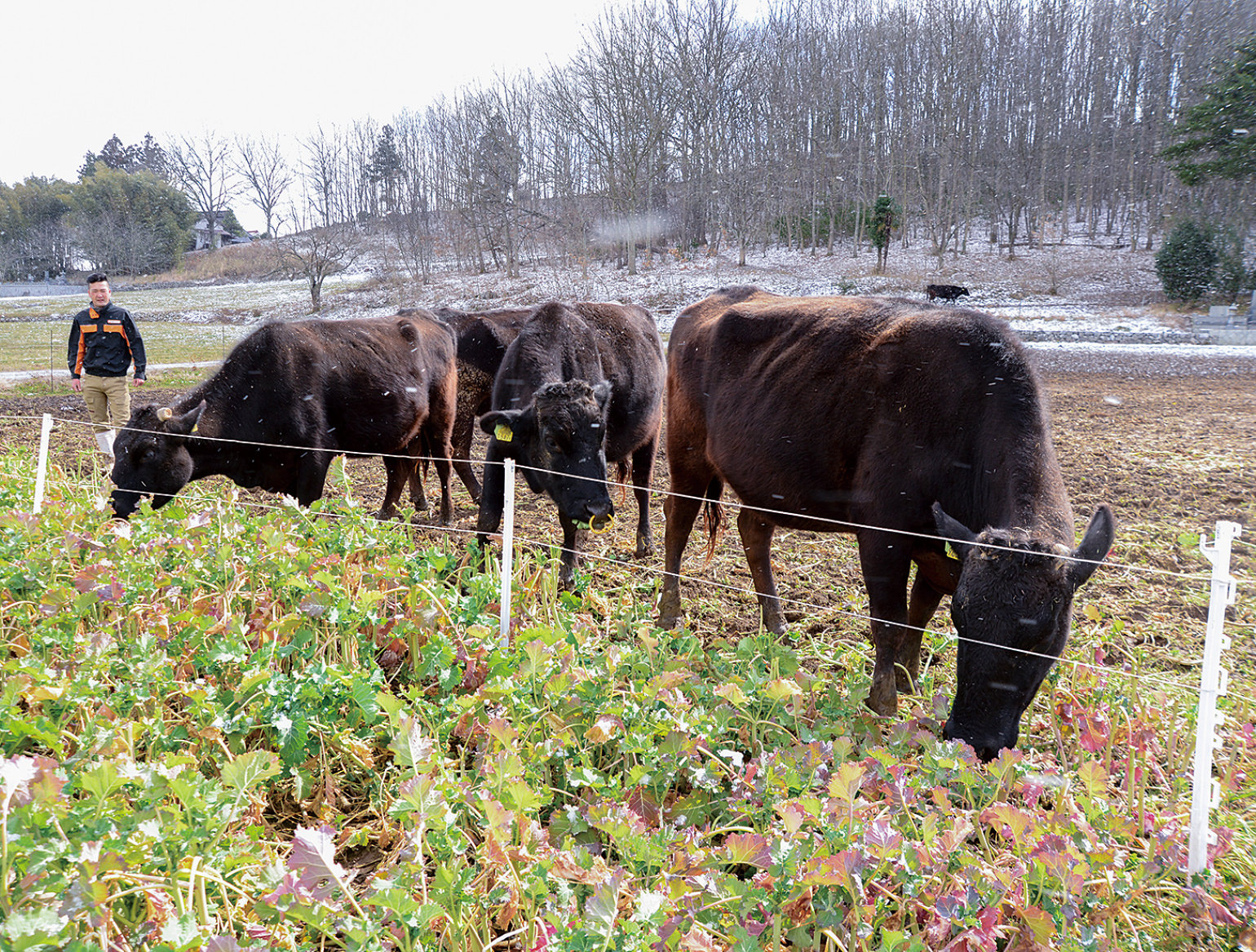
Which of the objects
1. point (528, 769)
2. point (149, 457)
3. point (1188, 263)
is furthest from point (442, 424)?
point (1188, 263)

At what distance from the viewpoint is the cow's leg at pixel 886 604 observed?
12.6 ft

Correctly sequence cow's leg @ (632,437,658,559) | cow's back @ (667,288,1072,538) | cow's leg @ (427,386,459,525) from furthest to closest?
1. cow's leg @ (427,386,459,525)
2. cow's leg @ (632,437,658,559)
3. cow's back @ (667,288,1072,538)

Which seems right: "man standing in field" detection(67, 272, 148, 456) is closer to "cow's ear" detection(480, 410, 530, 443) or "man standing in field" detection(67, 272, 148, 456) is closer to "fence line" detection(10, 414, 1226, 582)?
"fence line" detection(10, 414, 1226, 582)

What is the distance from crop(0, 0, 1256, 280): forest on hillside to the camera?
41.8m

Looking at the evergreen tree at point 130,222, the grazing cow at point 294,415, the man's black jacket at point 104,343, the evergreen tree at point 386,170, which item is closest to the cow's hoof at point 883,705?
the grazing cow at point 294,415

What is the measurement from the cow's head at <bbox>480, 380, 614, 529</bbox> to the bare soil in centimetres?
46

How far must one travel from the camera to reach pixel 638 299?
103ft

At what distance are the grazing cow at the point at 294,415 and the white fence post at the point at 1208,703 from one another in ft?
18.2

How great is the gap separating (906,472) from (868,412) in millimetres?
437

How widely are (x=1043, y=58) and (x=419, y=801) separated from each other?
57.1 m

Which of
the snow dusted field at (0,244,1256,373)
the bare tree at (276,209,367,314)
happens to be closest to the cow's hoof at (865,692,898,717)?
the snow dusted field at (0,244,1256,373)

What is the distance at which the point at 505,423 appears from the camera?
5652 millimetres

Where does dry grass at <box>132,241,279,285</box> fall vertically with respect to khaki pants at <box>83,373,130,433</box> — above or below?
above

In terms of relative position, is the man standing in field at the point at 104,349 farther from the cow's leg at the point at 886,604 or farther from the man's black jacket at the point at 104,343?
the cow's leg at the point at 886,604
